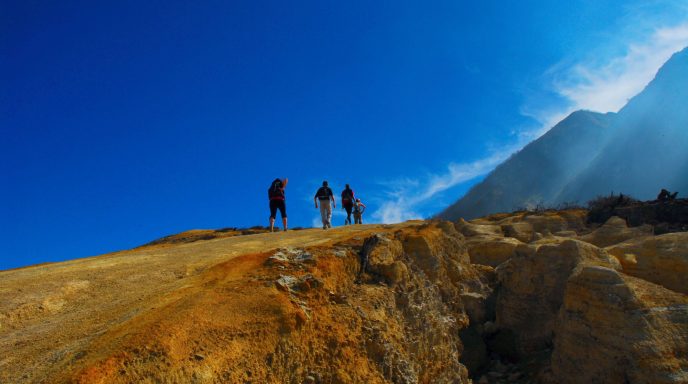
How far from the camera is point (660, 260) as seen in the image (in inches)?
616

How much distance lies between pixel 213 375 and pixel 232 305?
1.34 metres

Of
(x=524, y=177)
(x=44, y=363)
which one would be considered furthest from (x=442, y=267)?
(x=524, y=177)

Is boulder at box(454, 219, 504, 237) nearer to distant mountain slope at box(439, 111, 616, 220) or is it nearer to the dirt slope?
the dirt slope

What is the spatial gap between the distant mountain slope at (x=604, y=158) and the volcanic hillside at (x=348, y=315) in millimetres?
70563

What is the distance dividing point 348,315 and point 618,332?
23.4ft

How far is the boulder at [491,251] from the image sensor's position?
2239cm

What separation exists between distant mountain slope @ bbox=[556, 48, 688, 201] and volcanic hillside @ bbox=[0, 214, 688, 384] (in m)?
69.4

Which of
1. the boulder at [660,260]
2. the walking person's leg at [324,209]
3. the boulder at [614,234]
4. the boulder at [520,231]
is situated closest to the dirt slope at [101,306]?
the walking person's leg at [324,209]

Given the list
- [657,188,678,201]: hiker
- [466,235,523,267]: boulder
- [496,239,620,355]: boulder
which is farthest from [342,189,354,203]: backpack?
[657,188,678,201]: hiker

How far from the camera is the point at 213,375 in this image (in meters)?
5.55

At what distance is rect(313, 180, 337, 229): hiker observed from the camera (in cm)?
1798

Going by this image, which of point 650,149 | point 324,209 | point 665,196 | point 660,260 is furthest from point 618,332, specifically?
point 650,149

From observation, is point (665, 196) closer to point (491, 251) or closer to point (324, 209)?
point (491, 251)

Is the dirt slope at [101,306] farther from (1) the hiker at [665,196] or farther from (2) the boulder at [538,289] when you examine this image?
(1) the hiker at [665,196]
